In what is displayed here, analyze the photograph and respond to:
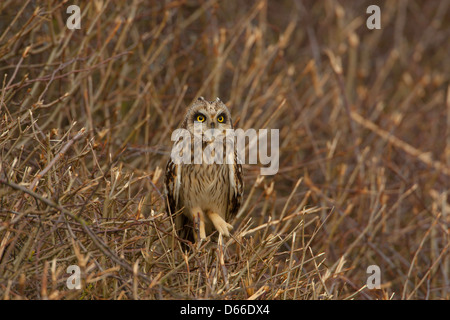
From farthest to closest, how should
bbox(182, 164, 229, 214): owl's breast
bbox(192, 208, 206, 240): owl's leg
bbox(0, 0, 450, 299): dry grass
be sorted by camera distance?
bbox(182, 164, 229, 214): owl's breast → bbox(192, 208, 206, 240): owl's leg → bbox(0, 0, 450, 299): dry grass

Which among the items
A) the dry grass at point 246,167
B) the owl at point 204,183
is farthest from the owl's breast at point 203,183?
the dry grass at point 246,167

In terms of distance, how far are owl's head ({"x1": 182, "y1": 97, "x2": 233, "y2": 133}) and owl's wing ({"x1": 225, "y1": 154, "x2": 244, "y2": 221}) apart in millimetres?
212

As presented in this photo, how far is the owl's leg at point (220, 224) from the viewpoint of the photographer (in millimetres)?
3000

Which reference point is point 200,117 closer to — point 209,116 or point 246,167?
point 209,116

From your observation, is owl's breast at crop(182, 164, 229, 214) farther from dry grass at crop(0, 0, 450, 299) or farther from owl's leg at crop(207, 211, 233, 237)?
dry grass at crop(0, 0, 450, 299)

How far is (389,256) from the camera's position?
4.34m

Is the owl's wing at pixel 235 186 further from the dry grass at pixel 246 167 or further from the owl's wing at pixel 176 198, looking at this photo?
the owl's wing at pixel 176 198

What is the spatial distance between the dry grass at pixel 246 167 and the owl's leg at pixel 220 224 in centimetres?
7

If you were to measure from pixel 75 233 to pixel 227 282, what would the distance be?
2.02ft

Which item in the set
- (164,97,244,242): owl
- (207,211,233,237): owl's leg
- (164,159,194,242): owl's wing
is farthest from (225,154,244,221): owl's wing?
(164,159,194,242): owl's wing

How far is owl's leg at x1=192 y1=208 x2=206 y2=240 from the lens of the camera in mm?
2965

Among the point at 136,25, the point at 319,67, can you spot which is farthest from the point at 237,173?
the point at 319,67

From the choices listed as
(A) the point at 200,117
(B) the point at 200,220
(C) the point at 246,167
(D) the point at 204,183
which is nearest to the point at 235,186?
(D) the point at 204,183
